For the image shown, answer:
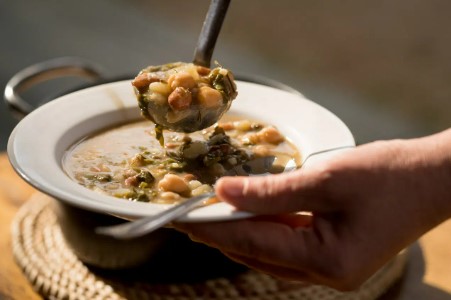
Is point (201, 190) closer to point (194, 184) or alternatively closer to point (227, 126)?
point (194, 184)

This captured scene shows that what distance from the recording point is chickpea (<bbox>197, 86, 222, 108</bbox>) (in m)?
1.20

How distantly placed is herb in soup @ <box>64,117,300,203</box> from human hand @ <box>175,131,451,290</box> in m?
0.13

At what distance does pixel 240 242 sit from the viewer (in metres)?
0.99

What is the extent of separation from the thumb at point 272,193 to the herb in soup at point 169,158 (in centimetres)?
16

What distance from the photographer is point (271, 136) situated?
4.33 feet

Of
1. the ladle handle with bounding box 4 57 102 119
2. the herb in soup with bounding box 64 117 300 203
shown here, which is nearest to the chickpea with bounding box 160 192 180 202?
the herb in soup with bounding box 64 117 300 203

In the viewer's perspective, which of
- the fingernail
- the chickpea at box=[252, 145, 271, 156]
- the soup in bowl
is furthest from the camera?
the chickpea at box=[252, 145, 271, 156]

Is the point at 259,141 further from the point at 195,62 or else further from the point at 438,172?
the point at 438,172

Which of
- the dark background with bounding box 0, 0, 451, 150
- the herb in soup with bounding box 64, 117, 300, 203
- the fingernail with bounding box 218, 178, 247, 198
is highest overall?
the fingernail with bounding box 218, 178, 247, 198

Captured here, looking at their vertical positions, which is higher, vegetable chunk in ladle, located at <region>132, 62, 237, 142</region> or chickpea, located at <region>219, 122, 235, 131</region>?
vegetable chunk in ladle, located at <region>132, 62, 237, 142</region>

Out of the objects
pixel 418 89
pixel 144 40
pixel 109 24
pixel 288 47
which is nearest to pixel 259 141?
pixel 418 89

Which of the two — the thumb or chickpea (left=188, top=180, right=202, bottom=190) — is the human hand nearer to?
the thumb

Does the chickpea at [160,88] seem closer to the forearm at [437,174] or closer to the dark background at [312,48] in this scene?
the forearm at [437,174]

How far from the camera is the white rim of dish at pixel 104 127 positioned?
94 cm
